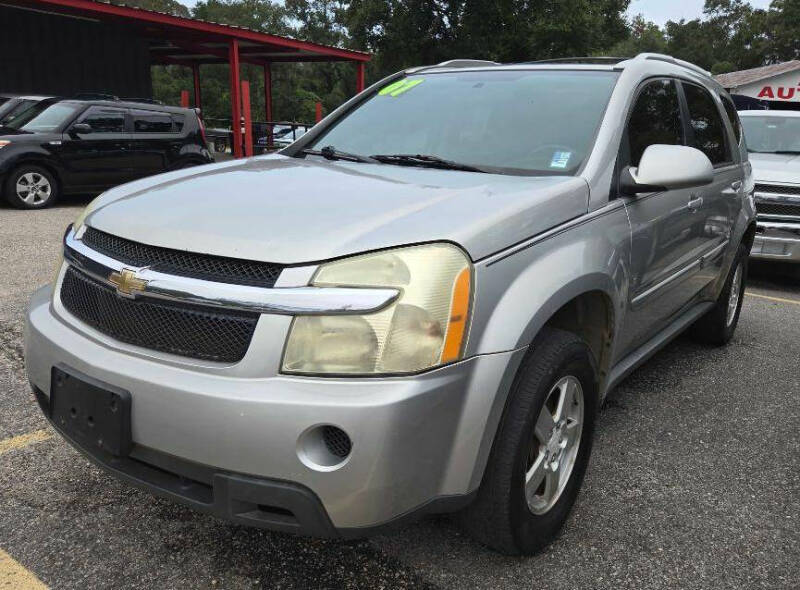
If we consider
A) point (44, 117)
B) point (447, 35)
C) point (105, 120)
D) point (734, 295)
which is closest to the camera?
point (734, 295)

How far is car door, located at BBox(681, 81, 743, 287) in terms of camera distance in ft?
12.0

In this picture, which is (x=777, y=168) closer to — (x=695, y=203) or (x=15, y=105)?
(x=695, y=203)

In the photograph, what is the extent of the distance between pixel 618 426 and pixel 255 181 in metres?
2.13

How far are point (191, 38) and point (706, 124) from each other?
15986 mm

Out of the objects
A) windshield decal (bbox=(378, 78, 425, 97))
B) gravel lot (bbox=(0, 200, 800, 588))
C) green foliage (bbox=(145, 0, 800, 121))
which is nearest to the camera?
gravel lot (bbox=(0, 200, 800, 588))

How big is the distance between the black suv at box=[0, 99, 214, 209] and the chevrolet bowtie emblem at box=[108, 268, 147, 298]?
29.1 ft

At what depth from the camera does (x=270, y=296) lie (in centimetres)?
179

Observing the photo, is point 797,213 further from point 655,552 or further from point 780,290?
point 655,552

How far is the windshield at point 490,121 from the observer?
2783 millimetres

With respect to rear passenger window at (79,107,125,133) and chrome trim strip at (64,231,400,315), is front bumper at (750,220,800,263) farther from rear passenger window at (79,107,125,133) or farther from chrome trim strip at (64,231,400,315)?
rear passenger window at (79,107,125,133)

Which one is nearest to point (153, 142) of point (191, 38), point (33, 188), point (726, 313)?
point (33, 188)

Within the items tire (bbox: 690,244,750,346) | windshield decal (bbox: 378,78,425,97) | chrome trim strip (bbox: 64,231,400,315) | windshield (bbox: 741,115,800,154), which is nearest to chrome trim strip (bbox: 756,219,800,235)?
windshield (bbox: 741,115,800,154)

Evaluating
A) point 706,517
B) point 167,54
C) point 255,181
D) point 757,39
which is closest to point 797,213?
point 706,517

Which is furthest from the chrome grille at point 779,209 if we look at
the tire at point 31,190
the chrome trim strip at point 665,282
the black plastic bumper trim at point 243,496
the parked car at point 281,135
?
the parked car at point 281,135
